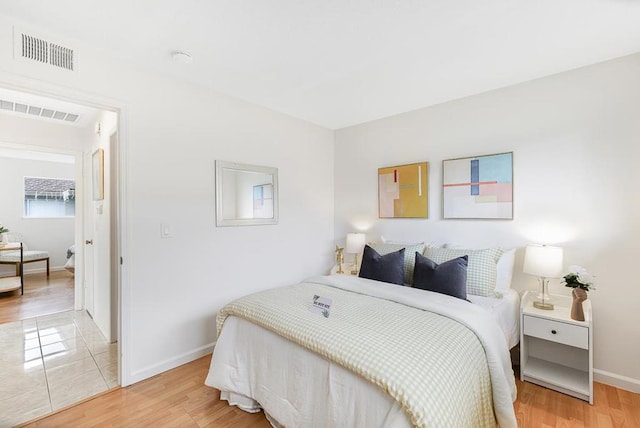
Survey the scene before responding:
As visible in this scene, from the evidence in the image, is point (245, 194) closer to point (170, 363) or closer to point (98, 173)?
point (170, 363)

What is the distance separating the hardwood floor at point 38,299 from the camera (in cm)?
366

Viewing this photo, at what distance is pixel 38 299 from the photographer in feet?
13.9

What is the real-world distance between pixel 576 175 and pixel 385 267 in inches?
66.1

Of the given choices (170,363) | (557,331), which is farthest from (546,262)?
(170,363)

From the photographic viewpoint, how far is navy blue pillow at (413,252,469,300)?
2.19 m

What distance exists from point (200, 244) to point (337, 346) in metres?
1.75

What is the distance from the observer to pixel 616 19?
1.72 m

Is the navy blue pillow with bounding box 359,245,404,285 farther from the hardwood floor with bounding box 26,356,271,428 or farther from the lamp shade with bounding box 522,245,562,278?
the hardwood floor with bounding box 26,356,271,428

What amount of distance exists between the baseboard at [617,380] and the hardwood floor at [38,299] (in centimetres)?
573

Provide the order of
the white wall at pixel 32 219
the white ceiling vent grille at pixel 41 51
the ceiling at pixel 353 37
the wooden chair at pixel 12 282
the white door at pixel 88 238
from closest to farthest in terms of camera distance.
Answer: the ceiling at pixel 353 37
the white ceiling vent grille at pixel 41 51
the white door at pixel 88 238
the wooden chair at pixel 12 282
the white wall at pixel 32 219

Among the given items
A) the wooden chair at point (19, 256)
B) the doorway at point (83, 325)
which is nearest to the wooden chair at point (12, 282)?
the wooden chair at point (19, 256)

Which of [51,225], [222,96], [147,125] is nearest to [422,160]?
[222,96]

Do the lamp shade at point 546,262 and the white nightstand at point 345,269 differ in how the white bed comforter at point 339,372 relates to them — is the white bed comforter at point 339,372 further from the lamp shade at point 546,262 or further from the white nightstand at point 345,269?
the white nightstand at point 345,269

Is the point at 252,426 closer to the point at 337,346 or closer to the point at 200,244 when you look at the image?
the point at 337,346
